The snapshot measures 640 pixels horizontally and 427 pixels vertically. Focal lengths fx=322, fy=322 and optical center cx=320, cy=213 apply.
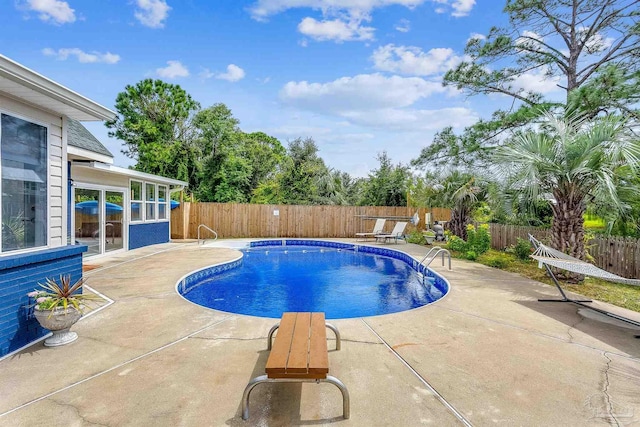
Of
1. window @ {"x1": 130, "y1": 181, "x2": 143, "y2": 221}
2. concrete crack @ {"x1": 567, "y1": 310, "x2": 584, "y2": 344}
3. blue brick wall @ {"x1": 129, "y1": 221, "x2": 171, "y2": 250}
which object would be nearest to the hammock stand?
concrete crack @ {"x1": 567, "y1": 310, "x2": 584, "y2": 344}

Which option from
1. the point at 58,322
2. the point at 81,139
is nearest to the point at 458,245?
the point at 58,322

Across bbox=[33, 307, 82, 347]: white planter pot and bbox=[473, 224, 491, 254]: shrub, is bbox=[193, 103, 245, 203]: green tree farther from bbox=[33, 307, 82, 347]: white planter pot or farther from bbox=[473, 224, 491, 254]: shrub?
bbox=[33, 307, 82, 347]: white planter pot

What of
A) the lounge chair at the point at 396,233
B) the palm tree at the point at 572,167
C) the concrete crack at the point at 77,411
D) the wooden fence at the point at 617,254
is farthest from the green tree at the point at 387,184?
the concrete crack at the point at 77,411

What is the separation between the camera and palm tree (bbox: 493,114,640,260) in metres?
5.73

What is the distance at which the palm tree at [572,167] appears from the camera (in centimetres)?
573

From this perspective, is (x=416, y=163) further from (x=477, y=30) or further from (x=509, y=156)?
(x=509, y=156)

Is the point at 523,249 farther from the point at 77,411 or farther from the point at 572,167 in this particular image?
the point at 77,411

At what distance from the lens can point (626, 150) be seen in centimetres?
537

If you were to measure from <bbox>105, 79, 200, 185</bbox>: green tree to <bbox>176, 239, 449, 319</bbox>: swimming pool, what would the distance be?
1190 cm

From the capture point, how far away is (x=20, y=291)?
3262 mm

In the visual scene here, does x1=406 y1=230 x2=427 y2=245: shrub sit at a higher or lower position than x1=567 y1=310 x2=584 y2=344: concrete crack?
higher

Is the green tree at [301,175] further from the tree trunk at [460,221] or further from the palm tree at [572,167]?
the palm tree at [572,167]

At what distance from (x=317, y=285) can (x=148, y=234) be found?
697 centimetres

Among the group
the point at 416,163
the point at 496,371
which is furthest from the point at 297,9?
the point at 496,371
